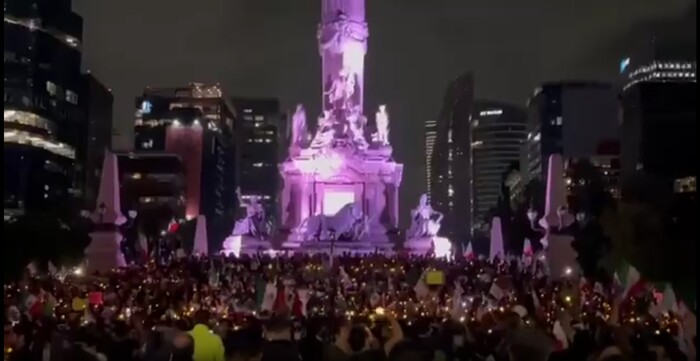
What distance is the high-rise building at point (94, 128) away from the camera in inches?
5910

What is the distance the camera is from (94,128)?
157 meters

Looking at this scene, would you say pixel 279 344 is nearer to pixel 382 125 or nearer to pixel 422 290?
pixel 422 290

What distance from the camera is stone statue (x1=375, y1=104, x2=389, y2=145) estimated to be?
82750 mm

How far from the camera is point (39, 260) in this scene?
66062 millimetres

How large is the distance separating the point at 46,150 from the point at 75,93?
48.2 ft

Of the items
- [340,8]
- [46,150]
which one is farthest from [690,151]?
[46,150]

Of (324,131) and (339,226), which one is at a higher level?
(324,131)

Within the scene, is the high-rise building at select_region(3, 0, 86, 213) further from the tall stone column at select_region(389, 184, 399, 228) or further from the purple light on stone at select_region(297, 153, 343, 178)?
the tall stone column at select_region(389, 184, 399, 228)

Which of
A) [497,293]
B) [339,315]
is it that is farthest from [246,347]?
A: [497,293]

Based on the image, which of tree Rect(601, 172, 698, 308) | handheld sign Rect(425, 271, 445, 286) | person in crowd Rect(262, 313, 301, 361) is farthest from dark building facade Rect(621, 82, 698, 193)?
person in crowd Rect(262, 313, 301, 361)

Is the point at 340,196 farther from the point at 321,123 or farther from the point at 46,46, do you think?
the point at 46,46

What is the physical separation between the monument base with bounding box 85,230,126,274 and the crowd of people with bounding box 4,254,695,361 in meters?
3.06

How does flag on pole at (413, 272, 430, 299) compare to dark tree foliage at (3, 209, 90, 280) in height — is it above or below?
below

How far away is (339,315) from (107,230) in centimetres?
3532
